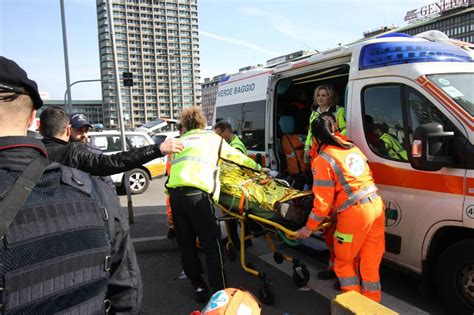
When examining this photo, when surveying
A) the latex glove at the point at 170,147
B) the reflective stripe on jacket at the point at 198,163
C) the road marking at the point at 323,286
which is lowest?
the road marking at the point at 323,286

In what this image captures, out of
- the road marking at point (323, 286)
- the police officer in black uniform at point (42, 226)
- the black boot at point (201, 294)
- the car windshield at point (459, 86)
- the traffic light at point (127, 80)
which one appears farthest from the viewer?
the traffic light at point (127, 80)

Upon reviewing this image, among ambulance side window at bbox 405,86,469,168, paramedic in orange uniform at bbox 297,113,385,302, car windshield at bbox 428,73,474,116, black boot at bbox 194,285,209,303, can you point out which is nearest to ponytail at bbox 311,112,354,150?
paramedic in orange uniform at bbox 297,113,385,302

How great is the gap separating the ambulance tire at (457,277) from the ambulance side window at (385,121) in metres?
0.90

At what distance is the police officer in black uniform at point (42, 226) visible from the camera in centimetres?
101

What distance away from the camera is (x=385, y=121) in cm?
368

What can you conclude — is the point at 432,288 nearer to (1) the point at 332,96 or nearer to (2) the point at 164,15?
(1) the point at 332,96

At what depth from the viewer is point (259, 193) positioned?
3.74 metres

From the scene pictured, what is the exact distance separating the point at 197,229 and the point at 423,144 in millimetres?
2195

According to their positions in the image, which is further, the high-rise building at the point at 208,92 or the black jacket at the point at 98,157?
the high-rise building at the point at 208,92

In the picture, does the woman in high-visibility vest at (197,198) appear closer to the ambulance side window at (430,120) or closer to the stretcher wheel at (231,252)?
the stretcher wheel at (231,252)

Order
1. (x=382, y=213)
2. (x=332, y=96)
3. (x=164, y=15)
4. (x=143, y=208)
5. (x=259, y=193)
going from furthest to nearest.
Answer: (x=164, y=15), (x=143, y=208), (x=332, y=96), (x=259, y=193), (x=382, y=213)

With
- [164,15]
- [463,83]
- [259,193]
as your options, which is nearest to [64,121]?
[259,193]

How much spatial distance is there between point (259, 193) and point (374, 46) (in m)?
1.96

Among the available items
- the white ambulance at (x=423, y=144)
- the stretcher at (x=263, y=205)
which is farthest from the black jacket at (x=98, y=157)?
the white ambulance at (x=423, y=144)
